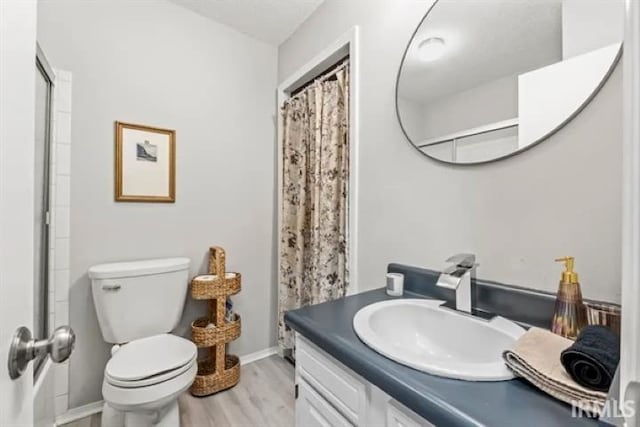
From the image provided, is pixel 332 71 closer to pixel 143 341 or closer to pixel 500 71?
pixel 500 71

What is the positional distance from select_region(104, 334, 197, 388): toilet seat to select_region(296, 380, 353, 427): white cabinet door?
2.16 ft

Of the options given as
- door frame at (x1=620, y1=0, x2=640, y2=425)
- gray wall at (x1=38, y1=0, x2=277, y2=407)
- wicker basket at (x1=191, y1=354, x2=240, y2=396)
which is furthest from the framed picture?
door frame at (x1=620, y1=0, x2=640, y2=425)

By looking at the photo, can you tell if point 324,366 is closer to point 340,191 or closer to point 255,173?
point 340,191

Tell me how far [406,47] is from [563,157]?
75 cm

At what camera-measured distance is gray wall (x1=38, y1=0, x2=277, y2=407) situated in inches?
61.2

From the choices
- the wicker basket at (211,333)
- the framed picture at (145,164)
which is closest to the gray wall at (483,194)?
the wicker basket at (211,333)

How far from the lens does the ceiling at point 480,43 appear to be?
86 centimetres

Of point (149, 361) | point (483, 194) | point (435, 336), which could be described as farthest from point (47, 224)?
point (483, 194)

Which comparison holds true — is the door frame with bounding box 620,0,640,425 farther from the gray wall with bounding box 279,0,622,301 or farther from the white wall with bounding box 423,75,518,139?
the white wall with bounding box 423,75,518,139

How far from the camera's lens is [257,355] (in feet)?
6.98

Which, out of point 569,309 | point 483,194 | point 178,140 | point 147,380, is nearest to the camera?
point 569,309

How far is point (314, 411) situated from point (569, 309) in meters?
0.73

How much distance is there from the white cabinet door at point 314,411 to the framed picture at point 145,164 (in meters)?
1.40

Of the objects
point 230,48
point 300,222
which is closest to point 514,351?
point 300,222
